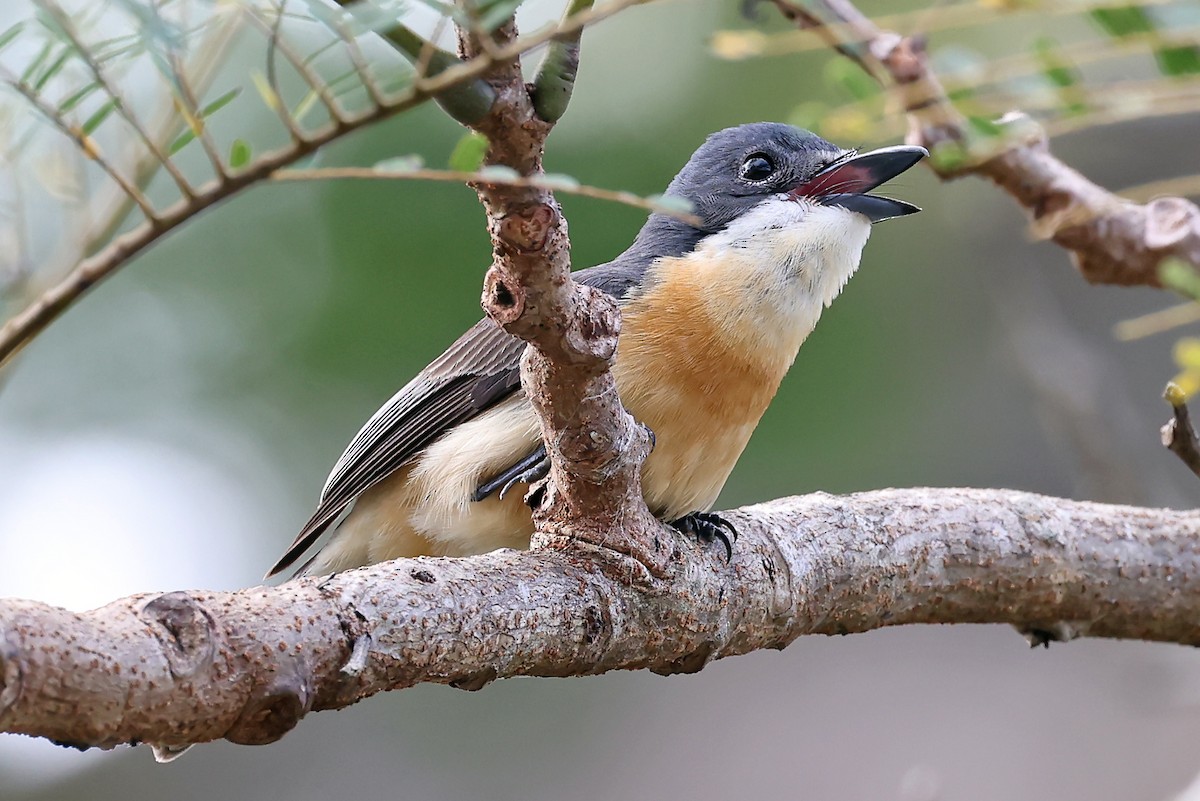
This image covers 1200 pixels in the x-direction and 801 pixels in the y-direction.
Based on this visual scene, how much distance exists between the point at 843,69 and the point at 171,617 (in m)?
1.67

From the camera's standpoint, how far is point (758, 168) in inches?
162

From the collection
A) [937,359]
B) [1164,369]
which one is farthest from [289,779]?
[1164,369]

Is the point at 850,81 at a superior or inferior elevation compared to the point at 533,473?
superior

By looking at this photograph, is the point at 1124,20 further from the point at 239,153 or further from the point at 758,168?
the point at 758,168

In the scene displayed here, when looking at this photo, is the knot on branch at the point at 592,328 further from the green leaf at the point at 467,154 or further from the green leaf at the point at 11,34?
the green leaf at the point at 11,34

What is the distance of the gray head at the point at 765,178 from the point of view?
379cm

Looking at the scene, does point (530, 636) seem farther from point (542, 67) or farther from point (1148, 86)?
point (1148, 86)

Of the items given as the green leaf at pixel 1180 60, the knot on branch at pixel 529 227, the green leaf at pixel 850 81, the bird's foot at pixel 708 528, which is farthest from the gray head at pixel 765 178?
the green leaf at pixel 1180 60

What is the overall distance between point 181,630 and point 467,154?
91 cm

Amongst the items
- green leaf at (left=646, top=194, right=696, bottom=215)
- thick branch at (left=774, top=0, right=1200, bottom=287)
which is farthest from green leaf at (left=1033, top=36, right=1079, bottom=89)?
thick branch at (left=774, top=0, right=1200, bottom=287)

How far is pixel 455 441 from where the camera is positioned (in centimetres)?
363

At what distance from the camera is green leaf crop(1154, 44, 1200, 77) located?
183 centimetres

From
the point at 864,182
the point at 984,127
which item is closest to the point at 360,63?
the point at 984,127

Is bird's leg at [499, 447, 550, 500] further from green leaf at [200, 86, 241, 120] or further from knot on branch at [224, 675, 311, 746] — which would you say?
green leaf at [200, 86, 241, 120]
